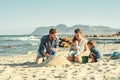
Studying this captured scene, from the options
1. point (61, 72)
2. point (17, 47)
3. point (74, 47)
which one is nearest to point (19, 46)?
point (17, 47)

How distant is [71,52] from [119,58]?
2028 millimetres

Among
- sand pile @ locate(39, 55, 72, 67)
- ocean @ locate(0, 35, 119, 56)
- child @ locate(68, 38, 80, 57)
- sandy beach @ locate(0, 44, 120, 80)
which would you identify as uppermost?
child @ locate(68, 38, 80, 57)

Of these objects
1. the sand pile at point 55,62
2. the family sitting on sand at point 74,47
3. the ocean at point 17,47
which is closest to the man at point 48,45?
the family sitting on sand at point 74,47

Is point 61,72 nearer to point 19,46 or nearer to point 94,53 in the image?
point 94,53

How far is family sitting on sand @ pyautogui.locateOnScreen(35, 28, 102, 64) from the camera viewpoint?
10.9m

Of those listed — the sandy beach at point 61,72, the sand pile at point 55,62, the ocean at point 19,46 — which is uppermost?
the sand pile at point 55,62

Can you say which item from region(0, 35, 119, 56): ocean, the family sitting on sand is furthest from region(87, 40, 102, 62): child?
region(0, 35, 119, 56): ocean

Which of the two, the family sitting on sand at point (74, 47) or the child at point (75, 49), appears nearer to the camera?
the family sitting on sand at point (74, 47)

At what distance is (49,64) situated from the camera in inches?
408

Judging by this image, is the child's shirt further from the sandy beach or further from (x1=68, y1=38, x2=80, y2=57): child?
the sandy beach

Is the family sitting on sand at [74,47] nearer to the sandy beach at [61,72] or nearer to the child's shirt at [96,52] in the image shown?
the child's shirt at [96,52]

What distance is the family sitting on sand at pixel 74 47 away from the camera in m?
10.9

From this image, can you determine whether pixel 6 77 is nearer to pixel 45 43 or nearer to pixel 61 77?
pixel 61 77

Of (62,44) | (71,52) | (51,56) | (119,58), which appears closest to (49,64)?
(51,56)
